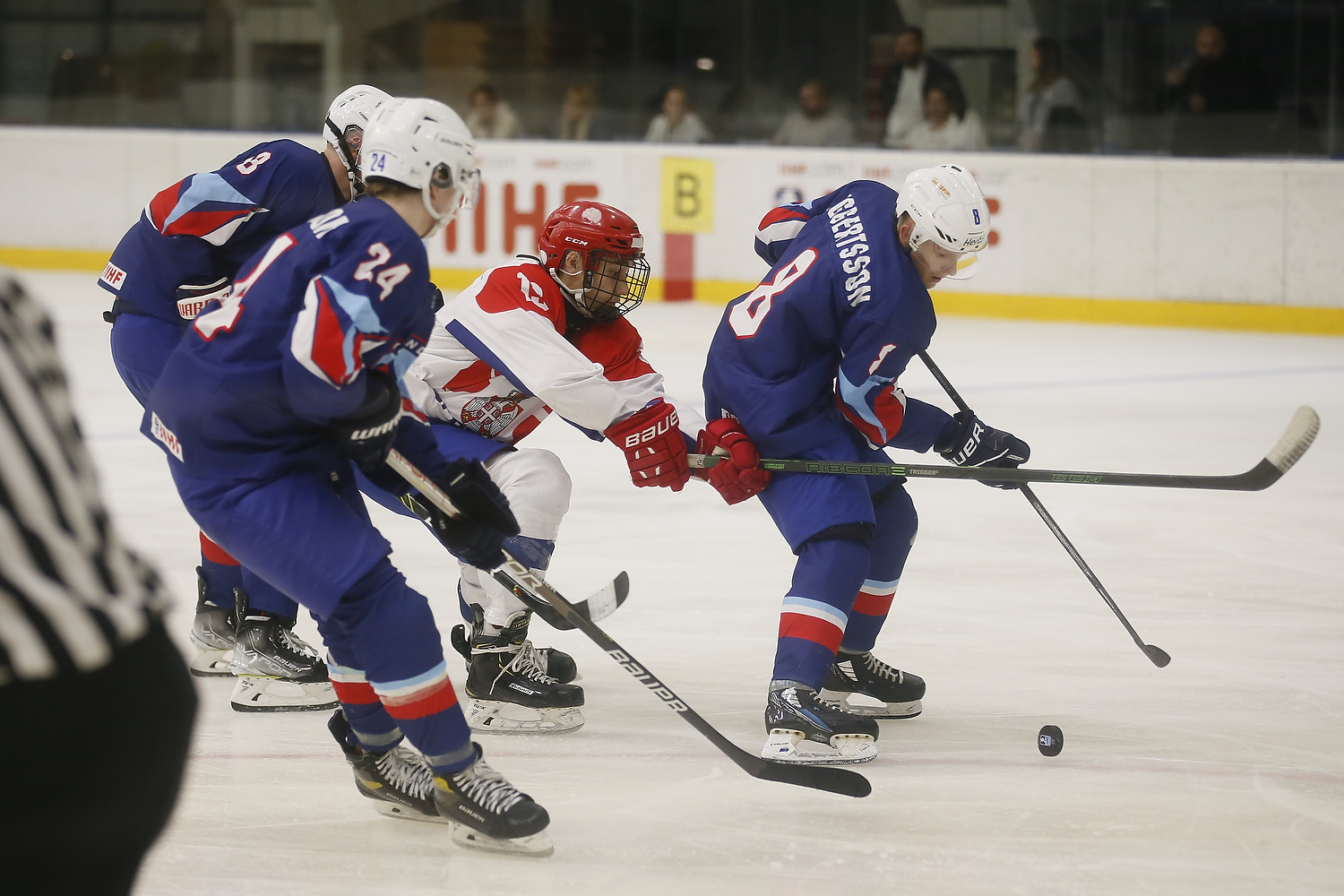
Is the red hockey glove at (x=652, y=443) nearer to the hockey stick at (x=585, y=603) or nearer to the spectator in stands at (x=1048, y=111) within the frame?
the hockey stick at (x=585, y=603)

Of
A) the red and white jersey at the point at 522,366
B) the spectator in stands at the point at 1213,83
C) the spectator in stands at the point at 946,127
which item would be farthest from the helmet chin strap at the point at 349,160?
the spectator in stands at the point at 1213,83

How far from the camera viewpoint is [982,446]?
2.86m

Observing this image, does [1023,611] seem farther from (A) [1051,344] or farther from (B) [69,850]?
(A) [1051,344]

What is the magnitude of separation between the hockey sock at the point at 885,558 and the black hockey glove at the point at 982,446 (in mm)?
139

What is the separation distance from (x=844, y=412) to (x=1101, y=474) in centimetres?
47

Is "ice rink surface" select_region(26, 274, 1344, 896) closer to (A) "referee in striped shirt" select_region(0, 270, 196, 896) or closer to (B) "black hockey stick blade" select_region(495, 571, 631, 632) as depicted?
(A) "referee in striped shirt" select_region(0, 270, 196, 896)

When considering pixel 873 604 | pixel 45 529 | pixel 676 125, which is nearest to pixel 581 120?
pixel 676 125

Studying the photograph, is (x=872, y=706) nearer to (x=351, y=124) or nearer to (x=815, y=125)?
(x=351, y=124)

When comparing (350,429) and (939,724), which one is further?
(939,724)

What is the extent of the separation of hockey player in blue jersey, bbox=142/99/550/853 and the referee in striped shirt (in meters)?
0.92

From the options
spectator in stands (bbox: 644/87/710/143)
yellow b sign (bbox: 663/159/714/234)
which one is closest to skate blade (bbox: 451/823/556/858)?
yellow b sign (bbox: 663/159/714/234)

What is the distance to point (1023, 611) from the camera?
349 cm

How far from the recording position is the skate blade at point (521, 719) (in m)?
2.73

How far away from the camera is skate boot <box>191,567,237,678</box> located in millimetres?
3072
